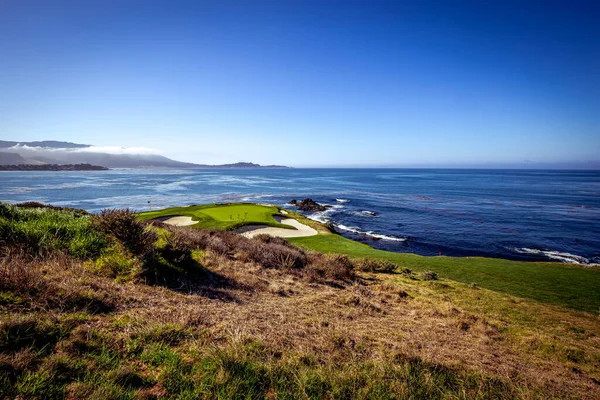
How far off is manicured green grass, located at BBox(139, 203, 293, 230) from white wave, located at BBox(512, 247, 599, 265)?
21.4 metres

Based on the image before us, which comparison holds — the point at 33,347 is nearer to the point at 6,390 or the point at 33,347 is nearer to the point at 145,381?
the point at 6,390

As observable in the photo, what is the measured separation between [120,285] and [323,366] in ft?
15.5

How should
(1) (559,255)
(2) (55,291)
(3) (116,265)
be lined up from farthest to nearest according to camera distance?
(1) (559,255), (3) (116,265), (2) (55,291)

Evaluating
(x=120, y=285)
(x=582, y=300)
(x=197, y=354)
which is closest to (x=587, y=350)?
(x=582, y=300)

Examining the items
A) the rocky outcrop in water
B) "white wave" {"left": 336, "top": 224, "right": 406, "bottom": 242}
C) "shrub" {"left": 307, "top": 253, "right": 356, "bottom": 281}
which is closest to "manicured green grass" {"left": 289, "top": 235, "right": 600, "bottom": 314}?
"shrub" {"left": 307, "top": 253, "right": 356, "bottom": 281}

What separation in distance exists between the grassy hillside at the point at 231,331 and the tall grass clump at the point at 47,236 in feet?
0.14

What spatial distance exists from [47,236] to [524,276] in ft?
65.4

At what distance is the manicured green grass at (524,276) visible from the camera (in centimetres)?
1093

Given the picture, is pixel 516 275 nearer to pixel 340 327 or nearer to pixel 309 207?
pixel 340 327

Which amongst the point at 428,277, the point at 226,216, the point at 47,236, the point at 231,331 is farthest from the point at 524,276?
the point at 226,216

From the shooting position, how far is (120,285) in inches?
225

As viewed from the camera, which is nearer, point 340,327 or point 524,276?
point 340,327

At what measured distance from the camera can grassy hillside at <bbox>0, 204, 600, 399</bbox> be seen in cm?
316

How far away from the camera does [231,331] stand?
4449mm
